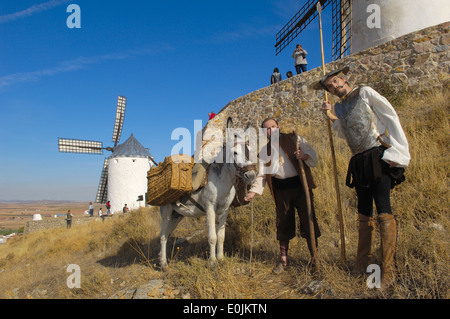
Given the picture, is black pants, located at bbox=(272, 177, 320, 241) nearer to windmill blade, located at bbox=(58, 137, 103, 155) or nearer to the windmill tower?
the windmill tower

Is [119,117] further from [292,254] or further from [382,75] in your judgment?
[292,254]

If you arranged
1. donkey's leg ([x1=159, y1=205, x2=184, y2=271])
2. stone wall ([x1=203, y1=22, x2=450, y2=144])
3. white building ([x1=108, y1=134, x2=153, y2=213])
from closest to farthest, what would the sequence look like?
1. donkey's leg ([x1=159, y1=205, x2=184, y2=271])
2. stone wall ([x1=203, y1=22, x2=450, y2=144])
3. white building ([x1=108, y1=134, x2=153, y2=213])

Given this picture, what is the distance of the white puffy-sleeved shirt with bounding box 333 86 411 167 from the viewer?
2.65 metres

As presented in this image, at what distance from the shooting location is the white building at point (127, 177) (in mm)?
23375

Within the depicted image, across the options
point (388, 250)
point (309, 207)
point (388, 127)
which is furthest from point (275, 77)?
point (388, 250)

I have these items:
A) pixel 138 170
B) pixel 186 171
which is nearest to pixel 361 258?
pixel 186 171

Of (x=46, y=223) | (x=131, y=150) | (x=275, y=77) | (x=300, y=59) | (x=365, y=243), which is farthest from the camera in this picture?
(x=131, y=150)

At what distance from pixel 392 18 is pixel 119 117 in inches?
1097

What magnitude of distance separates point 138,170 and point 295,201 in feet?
73.2

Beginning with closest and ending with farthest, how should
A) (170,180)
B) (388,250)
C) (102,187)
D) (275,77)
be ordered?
1. (388,250)
2. (170,180)
3. (275,77)
4. (102,187)

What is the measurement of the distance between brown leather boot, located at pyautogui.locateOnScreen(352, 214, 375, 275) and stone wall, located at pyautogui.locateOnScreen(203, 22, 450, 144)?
3091 millimetres

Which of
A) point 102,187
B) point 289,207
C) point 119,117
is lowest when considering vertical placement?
point 289,207

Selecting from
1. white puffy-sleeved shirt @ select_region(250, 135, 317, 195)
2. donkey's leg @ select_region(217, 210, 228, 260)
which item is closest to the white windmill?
donkey's leg @ select_region(217, 210, 228, 260)

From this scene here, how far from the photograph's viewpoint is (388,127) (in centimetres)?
279
